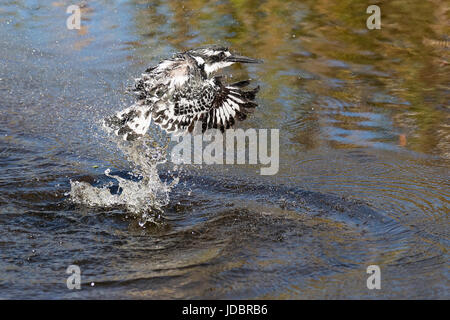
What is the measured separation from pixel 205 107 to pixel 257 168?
741mm

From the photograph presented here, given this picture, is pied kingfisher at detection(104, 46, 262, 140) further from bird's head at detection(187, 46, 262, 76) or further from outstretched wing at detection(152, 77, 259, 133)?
bird's head at detection(187, 46, 262, 76)

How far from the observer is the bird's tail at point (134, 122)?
509cm

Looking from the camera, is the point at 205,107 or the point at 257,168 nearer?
the point at 205,107

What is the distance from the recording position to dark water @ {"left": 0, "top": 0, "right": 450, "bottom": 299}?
4152mm

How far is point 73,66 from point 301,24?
112 inches

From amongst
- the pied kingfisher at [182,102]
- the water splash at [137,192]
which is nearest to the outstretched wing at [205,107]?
the pied kingfisher at [182,102]

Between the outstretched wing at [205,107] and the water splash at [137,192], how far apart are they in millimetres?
485

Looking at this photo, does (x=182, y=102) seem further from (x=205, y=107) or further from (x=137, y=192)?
(x=137, y=192)

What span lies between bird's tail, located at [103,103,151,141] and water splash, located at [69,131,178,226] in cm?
39

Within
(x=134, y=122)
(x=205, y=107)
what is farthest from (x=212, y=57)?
(x=134, y=122)

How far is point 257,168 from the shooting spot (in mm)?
5520

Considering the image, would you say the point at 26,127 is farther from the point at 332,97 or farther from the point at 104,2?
the point at 104,2

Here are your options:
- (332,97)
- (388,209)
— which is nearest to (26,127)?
(332,97)

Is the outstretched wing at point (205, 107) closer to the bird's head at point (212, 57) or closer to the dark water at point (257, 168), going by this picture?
the bird's head at point (212, 57)
